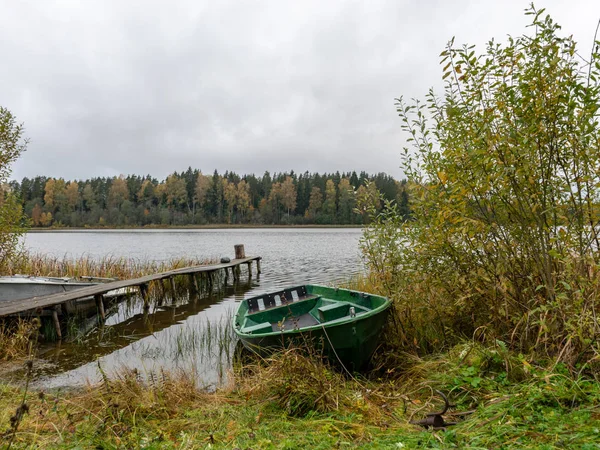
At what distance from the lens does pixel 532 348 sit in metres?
4.38

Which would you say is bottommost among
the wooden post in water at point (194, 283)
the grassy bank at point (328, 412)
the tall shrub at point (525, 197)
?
the wooden post in water at point (194, 283)

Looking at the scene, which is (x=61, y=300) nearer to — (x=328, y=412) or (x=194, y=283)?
(x=194, y=283)

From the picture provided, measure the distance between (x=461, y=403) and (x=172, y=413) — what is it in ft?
10.5

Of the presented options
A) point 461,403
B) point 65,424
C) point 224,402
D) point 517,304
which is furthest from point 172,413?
point 517,304

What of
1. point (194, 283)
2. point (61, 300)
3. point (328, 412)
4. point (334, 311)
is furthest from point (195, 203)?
point (328, 412)

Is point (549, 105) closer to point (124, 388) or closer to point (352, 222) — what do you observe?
point (124, 388)

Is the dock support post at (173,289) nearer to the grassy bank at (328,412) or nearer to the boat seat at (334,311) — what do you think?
the boat seat at (334,311)

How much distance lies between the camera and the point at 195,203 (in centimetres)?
9950

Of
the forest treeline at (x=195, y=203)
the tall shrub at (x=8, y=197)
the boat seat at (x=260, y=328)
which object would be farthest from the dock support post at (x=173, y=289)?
the forest treeline at (x=195, y=203)

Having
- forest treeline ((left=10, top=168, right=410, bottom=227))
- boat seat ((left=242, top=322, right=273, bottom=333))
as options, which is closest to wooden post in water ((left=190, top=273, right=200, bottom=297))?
boat seat ((left=242, top=322, right=273, bottom=333))

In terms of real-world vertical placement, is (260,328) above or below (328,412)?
above

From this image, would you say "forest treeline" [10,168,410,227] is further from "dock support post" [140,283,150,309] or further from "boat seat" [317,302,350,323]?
"boat seat" [317,302,350,323]

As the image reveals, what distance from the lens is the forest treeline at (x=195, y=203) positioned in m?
92.9

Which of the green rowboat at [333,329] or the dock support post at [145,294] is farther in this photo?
the dock support post at [145,294]
